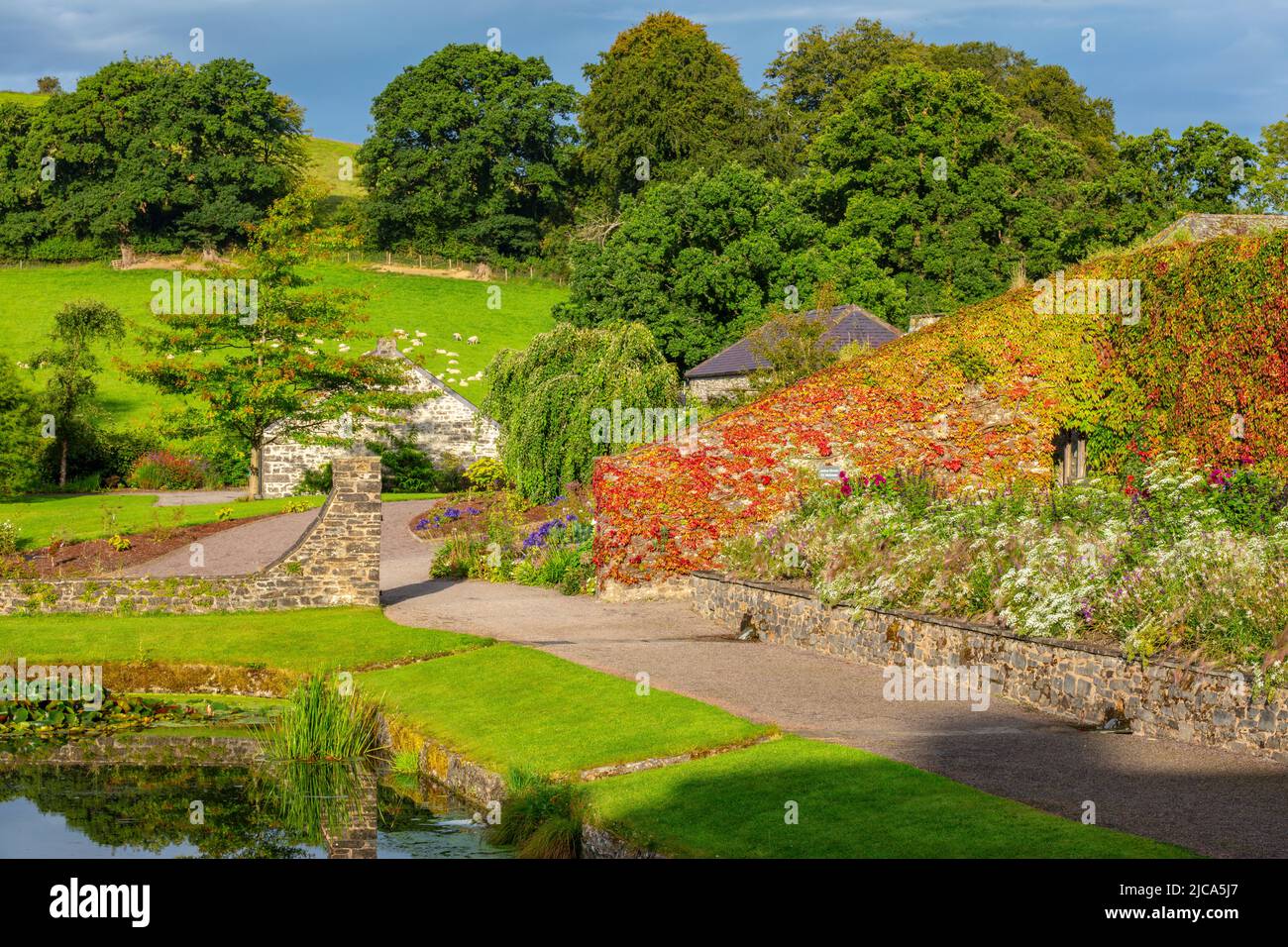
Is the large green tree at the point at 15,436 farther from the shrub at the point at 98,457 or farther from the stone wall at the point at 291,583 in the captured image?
the stone wall at the point at 291,583

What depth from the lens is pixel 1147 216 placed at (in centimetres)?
4841

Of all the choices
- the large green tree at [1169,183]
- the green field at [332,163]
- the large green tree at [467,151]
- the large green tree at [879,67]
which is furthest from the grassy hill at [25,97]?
the large green tree at [1169,183]

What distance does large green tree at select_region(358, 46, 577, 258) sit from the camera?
74812 mm

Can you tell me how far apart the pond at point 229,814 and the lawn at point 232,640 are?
11.2ft

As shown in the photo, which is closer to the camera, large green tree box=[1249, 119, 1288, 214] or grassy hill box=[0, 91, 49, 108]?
large green tree box=[1249, 119, 1288, 214]

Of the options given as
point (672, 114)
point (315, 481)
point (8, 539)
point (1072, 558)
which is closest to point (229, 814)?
point (1072, 558)

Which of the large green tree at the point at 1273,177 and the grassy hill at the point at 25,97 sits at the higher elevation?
the grassy hill at the point at 25,97

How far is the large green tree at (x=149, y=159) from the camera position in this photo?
74.6 meters

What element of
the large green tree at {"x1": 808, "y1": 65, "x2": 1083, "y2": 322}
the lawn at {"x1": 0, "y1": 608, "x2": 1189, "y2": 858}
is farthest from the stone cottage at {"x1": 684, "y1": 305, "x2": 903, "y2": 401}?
the lawn at {"x1": 0, "y1": 608, "x2": 1189, "y2": 858}

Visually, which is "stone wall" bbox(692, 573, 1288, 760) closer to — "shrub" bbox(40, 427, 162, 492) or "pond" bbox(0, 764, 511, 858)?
"pond" bbox(0, 764, 511, 858)

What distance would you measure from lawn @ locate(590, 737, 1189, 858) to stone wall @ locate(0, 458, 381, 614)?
9906 millimetres

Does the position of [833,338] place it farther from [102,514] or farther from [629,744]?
[629,744]

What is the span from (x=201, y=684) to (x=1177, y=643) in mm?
11027
